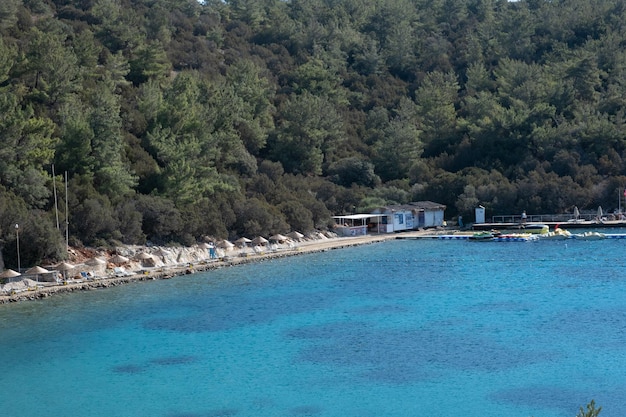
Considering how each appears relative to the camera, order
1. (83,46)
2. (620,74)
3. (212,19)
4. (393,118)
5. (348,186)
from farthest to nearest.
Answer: (212,19)
(393,118)
(620,74)
(348,186)
(83,46)

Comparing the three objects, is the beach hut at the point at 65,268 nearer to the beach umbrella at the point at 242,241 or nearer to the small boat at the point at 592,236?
the beach umbrella at the point at 242,241

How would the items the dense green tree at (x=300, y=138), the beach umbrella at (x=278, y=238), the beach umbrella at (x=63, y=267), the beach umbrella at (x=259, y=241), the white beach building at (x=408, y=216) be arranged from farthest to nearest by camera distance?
the dense green tree at (x=300, y=138) → the white beach building at (x=408, y=216) → the beach umbrella at (x=278, y=238) → the beach umbrella at (x=259, y=241) → the beach umbrella at (x=63, y=267)

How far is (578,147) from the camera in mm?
67125

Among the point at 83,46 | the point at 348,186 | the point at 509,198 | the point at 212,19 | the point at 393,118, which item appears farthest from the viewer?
the point at 212,19

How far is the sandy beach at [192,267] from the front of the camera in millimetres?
35688

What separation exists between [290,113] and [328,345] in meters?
43.2

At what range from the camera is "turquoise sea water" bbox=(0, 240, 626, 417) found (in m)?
21.3

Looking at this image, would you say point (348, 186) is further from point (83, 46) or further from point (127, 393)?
point (127, 393)

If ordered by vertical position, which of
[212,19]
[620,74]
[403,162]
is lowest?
[403,162]

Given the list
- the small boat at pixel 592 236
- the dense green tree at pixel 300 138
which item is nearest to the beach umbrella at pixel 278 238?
the dense green tree at pixel 300 138

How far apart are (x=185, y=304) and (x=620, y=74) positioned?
173 feet

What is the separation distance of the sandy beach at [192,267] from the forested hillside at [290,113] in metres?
2.20

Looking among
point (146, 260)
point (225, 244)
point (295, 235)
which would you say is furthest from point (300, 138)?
point (146, 260)

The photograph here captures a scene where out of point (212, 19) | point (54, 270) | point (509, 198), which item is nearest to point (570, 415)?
point (54, 270)
